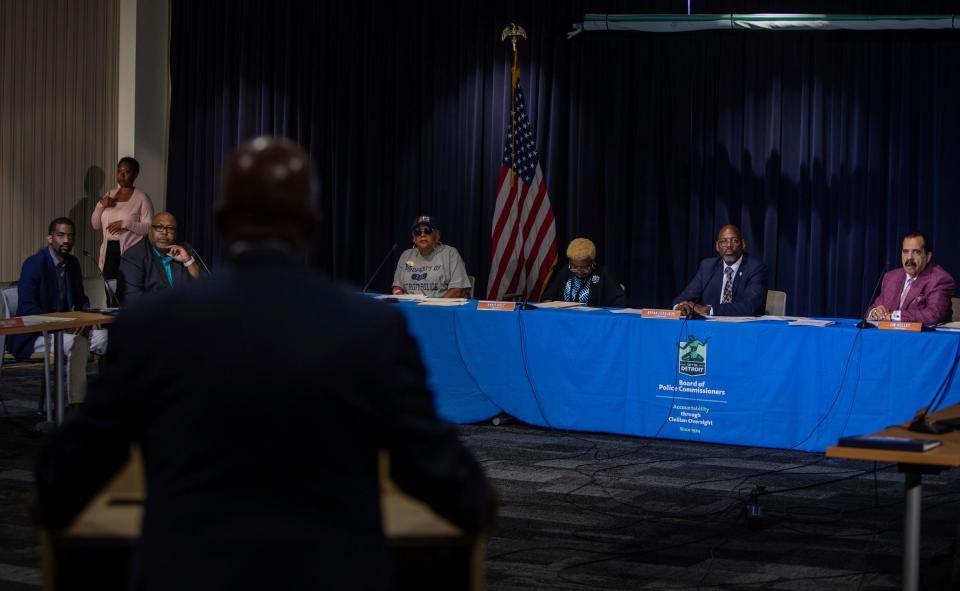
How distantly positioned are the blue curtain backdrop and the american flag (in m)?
0.53

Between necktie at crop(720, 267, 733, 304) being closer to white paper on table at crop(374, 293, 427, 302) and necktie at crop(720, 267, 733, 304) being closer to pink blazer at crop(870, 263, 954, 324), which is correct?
pink blazer at crop(870, 263, 954, 324)

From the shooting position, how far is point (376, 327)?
4.44 feet

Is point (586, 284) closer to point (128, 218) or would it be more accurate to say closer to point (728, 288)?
point (728, 288)

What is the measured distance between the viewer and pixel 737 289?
660 centimetres

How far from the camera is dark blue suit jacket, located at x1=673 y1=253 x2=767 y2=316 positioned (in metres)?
6.46

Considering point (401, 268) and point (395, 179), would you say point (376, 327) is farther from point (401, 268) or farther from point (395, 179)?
point (395, 179)

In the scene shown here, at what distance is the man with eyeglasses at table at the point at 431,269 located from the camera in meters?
7.03

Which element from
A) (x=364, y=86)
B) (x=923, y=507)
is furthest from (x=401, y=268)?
(x=923, y=507)

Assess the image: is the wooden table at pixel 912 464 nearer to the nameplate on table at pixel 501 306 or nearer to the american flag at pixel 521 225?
the nameplate on table at pixel 501 306

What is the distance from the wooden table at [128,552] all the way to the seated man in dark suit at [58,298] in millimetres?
4716

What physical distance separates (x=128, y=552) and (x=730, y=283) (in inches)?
210

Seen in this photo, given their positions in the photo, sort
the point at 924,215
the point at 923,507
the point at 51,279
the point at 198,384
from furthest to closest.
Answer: the point at 924,215
the point at 51,279
the point at 923,507
the point at 198,384

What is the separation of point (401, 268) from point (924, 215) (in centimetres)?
356

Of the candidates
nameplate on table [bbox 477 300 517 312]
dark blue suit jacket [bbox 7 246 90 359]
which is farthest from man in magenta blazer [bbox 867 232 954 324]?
dark blue suit jacket [bbox 7 246 90 359]
